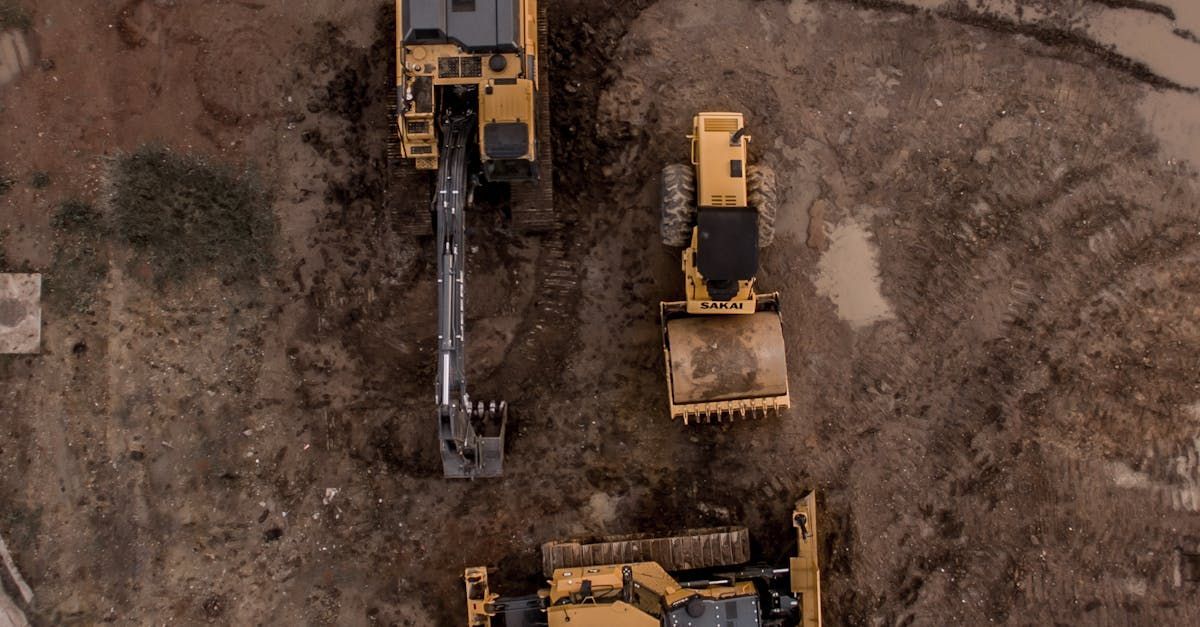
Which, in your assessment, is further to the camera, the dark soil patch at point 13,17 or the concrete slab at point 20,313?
the dark soil patch at point 13,17

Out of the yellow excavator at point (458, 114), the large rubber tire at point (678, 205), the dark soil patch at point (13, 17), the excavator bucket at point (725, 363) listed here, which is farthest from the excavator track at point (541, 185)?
the dark soil patch at point (13, 17)

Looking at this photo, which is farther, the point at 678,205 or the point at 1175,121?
the point at 1175,121

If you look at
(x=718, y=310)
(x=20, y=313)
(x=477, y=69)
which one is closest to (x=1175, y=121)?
(x=718, y=310)

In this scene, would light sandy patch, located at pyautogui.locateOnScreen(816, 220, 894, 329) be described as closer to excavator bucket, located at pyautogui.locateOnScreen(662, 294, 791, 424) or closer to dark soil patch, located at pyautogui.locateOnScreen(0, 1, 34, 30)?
excavator bucket, located at pyautogui.locateOnScreen(662, 294, 791, 424)

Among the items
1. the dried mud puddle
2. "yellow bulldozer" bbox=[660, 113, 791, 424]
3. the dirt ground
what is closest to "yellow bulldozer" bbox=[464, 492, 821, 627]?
the dirt ground

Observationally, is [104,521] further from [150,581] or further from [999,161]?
[999,161]

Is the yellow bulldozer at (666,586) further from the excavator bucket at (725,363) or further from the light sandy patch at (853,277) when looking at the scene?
the light sandy patch at (853,277)

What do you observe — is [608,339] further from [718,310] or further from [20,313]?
[20,313]
